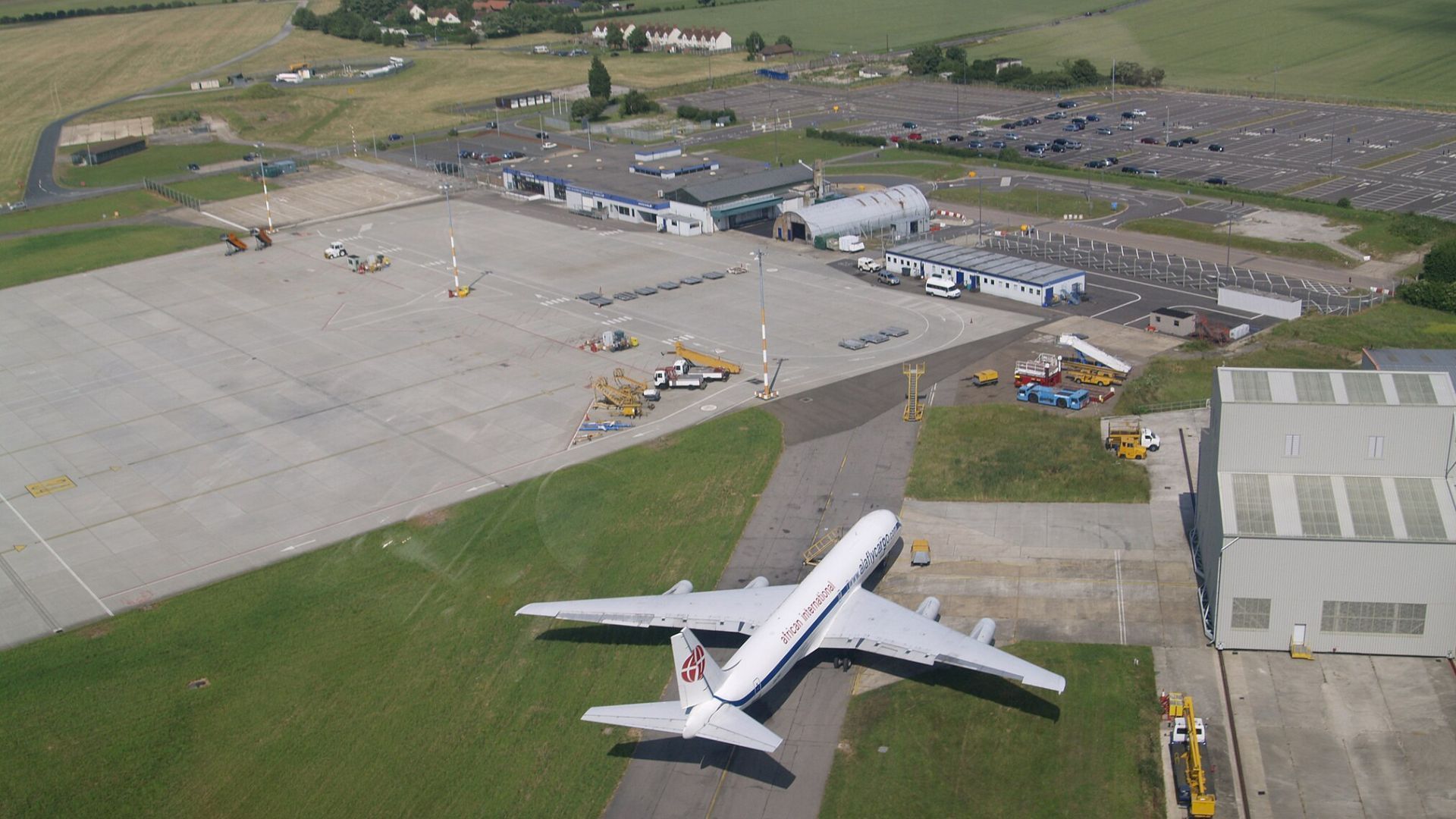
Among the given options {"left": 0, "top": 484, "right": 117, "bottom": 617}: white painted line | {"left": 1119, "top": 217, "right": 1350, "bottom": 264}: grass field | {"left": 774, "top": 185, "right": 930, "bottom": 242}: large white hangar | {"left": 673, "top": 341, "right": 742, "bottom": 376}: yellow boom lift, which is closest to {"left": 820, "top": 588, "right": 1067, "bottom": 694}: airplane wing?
{"left": 673, "top": 341, "right": 742, "bottom": 376}: yellow boom lift

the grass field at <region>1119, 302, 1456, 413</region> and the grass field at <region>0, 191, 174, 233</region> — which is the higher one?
the grass field at <region>1119, 302, 1456, 413</region>

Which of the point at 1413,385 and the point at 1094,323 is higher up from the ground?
the point at 1413,385

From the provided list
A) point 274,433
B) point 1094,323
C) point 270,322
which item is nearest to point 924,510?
point 1094,323

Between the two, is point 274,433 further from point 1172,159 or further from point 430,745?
point 1172,159

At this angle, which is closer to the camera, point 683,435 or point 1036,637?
point 1036,637

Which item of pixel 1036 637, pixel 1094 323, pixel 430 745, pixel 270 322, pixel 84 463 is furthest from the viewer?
pixel 270 322

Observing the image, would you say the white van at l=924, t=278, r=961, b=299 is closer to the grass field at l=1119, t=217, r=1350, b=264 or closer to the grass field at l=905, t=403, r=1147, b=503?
the grass field at l=905, t=403, r=1147, b=503

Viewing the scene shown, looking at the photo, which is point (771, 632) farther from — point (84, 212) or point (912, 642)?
point (84, 212)

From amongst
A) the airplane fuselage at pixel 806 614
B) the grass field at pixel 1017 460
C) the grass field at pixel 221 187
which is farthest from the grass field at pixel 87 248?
the airplane fuselage at pixel 806 614
